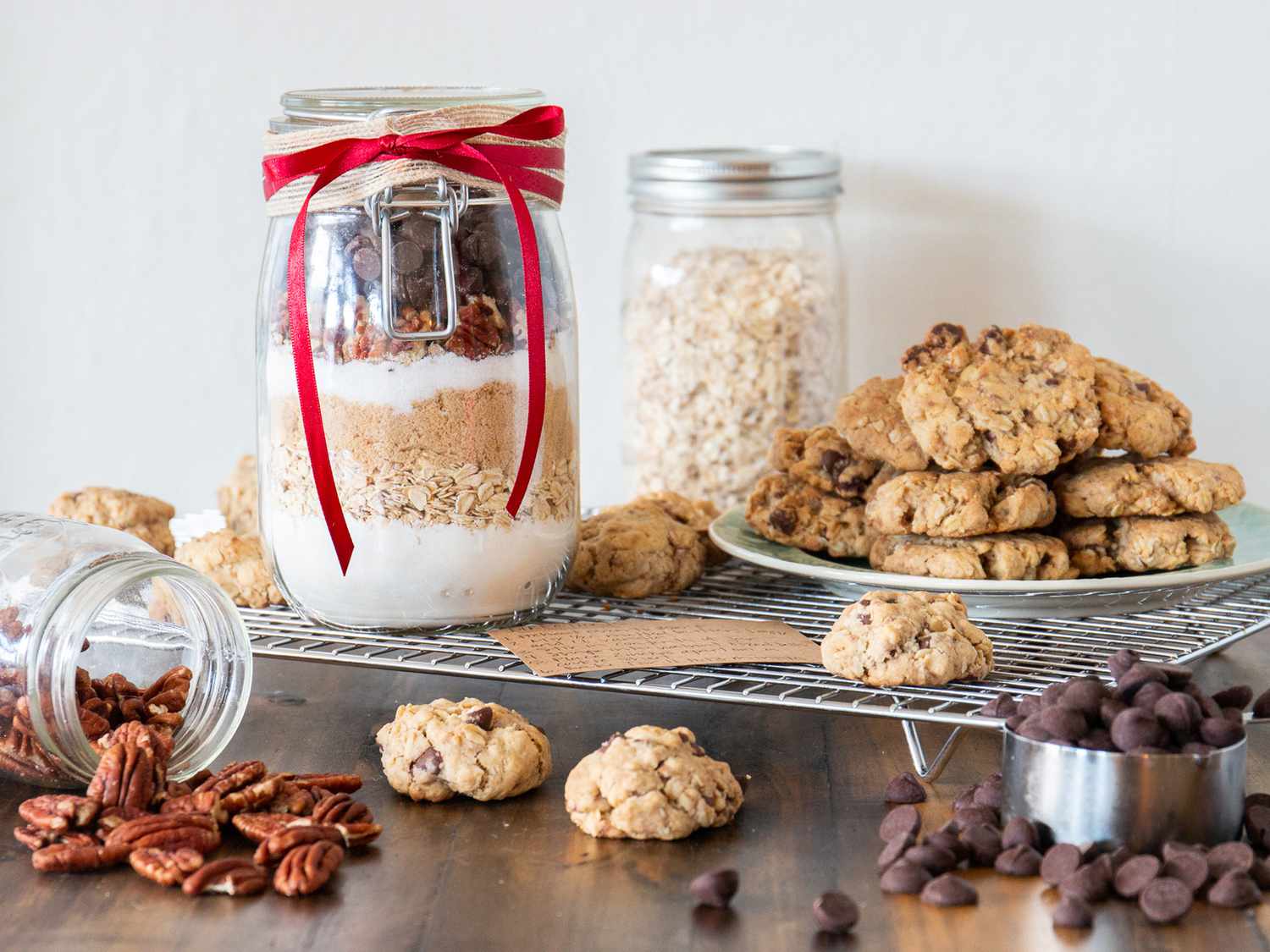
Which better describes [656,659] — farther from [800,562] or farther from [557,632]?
[800,562]

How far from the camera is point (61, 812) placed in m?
0.89

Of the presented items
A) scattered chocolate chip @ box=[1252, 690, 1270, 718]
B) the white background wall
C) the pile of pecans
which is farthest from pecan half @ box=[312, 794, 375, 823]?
the white background wall

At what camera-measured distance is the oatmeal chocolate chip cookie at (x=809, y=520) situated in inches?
50.2

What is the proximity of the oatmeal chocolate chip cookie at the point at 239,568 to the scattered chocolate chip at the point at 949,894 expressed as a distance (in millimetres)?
626

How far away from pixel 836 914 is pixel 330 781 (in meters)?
0.34

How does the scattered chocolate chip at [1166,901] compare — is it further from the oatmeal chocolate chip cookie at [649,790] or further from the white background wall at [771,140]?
the white background wall at [771,140]

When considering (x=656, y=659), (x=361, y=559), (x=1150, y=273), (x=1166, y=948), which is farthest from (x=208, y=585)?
(x=1150, y=273)

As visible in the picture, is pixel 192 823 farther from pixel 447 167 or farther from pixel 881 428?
pixel 881 428

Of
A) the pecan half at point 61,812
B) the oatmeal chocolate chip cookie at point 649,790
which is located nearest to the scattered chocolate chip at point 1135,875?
the oatmeal chocolate chip cookie at point 649,790

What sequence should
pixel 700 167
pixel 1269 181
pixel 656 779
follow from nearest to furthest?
1. pixel 656 779
2. pixel 700 167
3. pixel 1269 181

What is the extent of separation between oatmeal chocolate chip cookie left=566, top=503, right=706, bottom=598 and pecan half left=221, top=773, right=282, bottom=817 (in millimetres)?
375

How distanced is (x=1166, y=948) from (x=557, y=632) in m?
0.50

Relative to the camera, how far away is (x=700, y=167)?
5.17ft

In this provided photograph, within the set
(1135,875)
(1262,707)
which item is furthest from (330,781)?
(1262,707)
